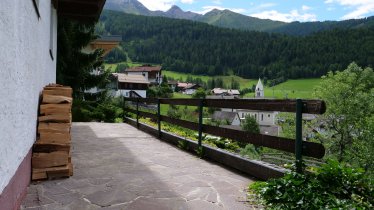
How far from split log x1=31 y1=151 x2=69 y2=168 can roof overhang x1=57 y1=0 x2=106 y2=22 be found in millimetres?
4859

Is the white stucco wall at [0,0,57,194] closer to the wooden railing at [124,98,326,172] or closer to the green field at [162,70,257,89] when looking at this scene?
the wooden railing at [124,98,326,172]

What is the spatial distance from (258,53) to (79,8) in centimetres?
17316

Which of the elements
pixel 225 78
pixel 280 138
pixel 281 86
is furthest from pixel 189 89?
pixel 280 138

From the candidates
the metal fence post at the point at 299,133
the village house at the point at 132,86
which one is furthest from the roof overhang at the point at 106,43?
the village house at the point at 132,86

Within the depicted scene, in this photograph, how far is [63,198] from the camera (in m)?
3.93

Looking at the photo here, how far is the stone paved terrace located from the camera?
12.5 ft

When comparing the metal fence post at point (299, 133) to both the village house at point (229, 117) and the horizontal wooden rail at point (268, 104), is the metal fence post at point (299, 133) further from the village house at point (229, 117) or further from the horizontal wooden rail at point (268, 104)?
the village house at point (229, 117)

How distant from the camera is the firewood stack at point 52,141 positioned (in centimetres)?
463

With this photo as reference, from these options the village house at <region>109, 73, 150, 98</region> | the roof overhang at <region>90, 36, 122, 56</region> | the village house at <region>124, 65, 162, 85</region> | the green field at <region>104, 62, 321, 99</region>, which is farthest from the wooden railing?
the village house at <region>124, 65, 162, 85</region>

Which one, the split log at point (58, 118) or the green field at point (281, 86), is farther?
the green field at point (281, 86)

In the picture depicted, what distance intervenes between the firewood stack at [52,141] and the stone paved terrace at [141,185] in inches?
5.9

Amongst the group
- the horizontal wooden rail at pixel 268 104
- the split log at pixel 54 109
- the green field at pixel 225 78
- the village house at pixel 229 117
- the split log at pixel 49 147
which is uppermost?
the green field at pixel 225 78

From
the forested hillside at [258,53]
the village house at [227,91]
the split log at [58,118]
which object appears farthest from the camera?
the village house at [227,91]

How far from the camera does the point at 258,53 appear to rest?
582ft
